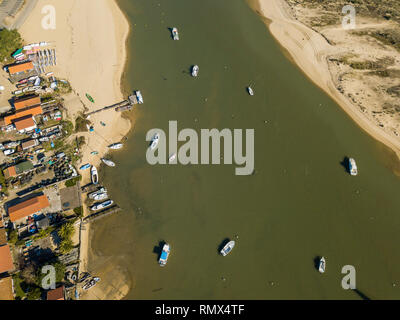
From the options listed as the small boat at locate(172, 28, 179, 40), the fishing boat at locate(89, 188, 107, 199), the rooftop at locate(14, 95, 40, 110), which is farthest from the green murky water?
the rooftop at locate(14, 95, 40, 110)

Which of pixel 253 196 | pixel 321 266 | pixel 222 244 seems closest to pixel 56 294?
pixel 222 244

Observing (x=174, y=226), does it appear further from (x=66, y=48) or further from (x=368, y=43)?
(x=368, y=43)

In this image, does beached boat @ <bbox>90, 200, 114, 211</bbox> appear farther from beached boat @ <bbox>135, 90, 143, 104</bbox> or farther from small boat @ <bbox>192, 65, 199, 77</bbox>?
small boat @ <bbox>192, 65, 199, 77</bbox>

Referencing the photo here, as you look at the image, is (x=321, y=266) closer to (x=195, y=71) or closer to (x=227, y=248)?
(x=227, y=248)

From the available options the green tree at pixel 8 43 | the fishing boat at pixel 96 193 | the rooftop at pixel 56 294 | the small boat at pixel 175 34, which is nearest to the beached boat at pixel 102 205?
the fishing boat at pixel 96 193

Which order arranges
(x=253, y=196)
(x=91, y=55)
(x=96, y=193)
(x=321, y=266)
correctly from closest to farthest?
(x=321, y=266), (x=96, y=193), (x=253, y=196), (x=91, y=55)

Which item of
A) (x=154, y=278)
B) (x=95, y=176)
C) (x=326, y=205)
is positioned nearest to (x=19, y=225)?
(x=95, y=176)
